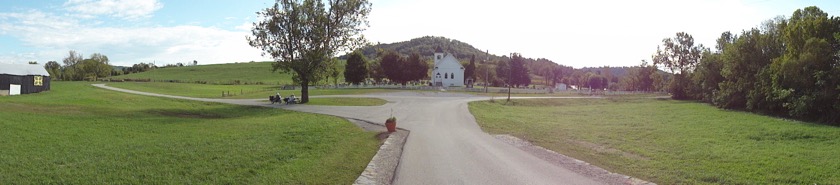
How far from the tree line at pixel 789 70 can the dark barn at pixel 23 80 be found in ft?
196

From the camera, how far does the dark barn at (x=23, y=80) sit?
4581 centimetres

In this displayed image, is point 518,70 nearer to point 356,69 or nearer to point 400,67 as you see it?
point 400,67

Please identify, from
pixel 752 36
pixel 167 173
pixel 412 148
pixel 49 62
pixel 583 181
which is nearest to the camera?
pixel 167 173

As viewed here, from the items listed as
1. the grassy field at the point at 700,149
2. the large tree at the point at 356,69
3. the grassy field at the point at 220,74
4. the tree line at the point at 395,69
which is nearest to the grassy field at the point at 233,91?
the tree line at the point at 395,69

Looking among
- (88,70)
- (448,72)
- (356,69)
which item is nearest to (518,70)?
(448,72)

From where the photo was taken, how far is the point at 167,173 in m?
9.95

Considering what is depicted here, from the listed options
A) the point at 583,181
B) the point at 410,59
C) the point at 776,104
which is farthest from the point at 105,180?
the point at 410,59

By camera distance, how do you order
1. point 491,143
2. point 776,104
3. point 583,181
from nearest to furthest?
point 583,181 → point 491,143 → point 776,104

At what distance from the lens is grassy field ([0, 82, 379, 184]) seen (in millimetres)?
9711

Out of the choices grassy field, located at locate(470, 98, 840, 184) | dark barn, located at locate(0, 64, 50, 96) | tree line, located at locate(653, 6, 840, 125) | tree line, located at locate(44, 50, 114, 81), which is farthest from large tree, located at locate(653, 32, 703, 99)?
tree line, located at locate(44, 50, 114, 81)

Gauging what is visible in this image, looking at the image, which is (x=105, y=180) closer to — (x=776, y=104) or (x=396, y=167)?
(x=396, y=167)

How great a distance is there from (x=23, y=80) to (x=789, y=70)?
61717mm

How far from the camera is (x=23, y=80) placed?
4816cm

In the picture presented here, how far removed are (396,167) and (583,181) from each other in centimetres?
431
